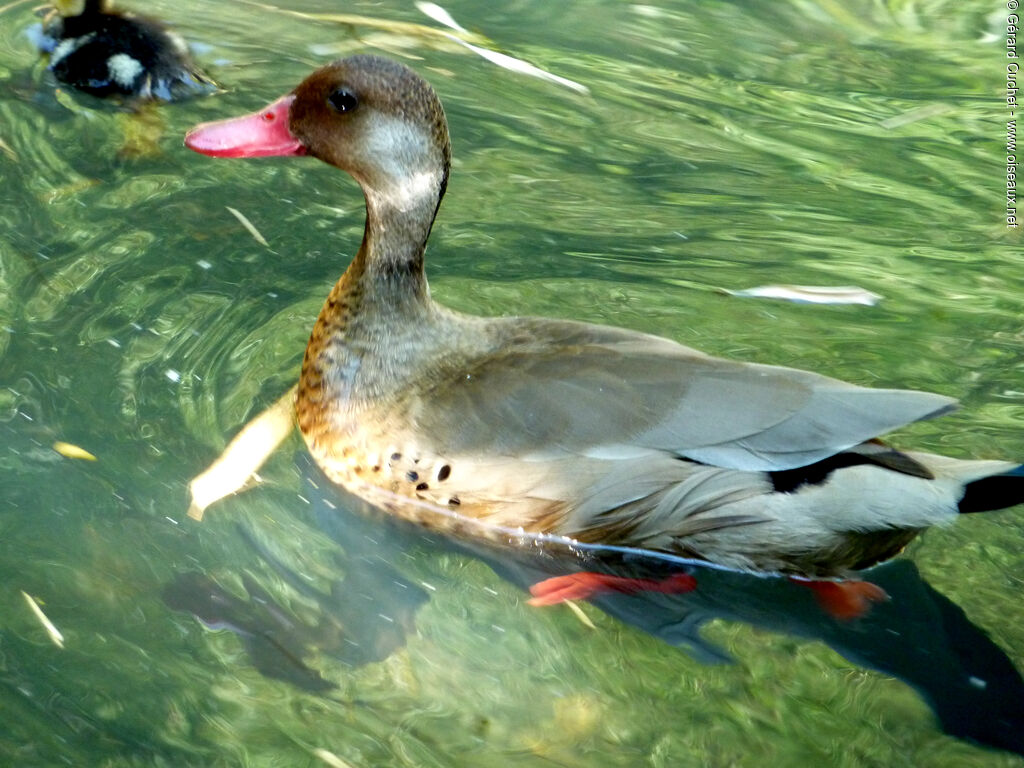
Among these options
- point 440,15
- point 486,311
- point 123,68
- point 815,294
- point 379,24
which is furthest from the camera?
point 440,15

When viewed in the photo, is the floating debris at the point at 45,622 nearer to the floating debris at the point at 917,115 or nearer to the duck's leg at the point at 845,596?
the duck's leg at the point at 845,596

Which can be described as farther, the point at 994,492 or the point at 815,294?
the point at 815,294

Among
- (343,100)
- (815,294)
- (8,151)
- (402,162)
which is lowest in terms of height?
Result: (8,151)

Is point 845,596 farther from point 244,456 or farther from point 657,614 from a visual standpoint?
point 244,456

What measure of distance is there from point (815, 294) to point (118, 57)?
3297 millimetres

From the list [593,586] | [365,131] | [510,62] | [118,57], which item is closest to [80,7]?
[118,57]

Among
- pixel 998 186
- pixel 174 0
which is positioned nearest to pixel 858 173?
pixel 998 186

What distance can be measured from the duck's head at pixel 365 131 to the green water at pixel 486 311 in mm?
775

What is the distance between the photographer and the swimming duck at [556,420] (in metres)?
3.41

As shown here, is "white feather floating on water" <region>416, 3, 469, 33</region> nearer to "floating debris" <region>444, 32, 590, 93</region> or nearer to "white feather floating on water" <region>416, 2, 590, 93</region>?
"white feather floating on water" <region>416, 2, 590, 93</region>

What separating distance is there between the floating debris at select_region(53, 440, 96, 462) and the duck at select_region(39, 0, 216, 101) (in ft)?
8.36

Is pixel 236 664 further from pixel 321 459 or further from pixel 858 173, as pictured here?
pixel 858 173

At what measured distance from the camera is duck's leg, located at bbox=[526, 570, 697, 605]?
3.54m

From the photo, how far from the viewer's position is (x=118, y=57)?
5.86 metres
